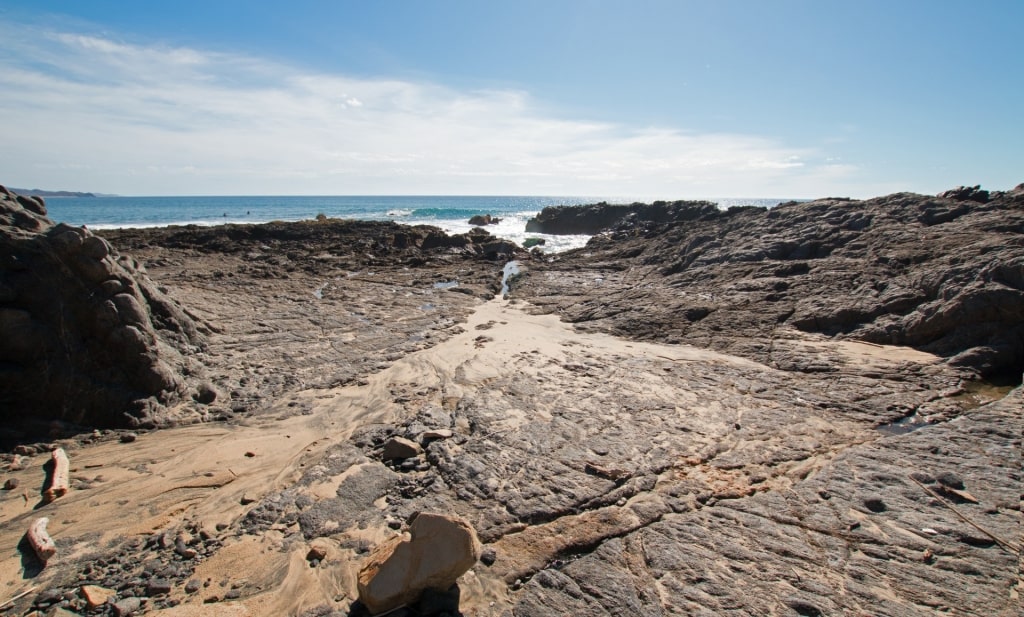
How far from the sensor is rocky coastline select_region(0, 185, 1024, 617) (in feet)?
13.1

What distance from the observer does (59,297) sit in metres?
6.62

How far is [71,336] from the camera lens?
6594 millimetres

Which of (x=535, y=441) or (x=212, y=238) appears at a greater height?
(x=212, y=238)

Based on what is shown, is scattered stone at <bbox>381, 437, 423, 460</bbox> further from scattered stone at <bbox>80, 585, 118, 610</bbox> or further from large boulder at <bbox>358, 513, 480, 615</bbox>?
scattered stone at <bbox>80, 585, 118, 610</bbox>

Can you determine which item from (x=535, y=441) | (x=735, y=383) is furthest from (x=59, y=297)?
(x=735, y=383)

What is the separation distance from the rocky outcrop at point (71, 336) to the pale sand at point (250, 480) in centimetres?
79

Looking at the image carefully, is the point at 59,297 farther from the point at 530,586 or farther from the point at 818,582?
the point at 818,582

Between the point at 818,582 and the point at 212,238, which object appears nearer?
the point at 818,582

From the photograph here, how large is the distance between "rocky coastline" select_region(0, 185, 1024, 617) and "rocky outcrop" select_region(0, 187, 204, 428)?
0.03 m

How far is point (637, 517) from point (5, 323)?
829 cm

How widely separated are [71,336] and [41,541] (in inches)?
138

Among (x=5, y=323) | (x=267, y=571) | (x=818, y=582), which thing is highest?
(x=5, y=323)

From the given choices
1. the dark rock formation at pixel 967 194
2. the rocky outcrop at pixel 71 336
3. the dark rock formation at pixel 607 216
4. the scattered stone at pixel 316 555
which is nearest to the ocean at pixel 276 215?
the dark rock formation at pixel 607 216

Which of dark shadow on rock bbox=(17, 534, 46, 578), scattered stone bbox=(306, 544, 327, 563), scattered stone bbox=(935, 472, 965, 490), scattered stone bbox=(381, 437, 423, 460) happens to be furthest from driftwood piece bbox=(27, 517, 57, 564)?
scattered stone bbox=(935, 472, 965, 490)
